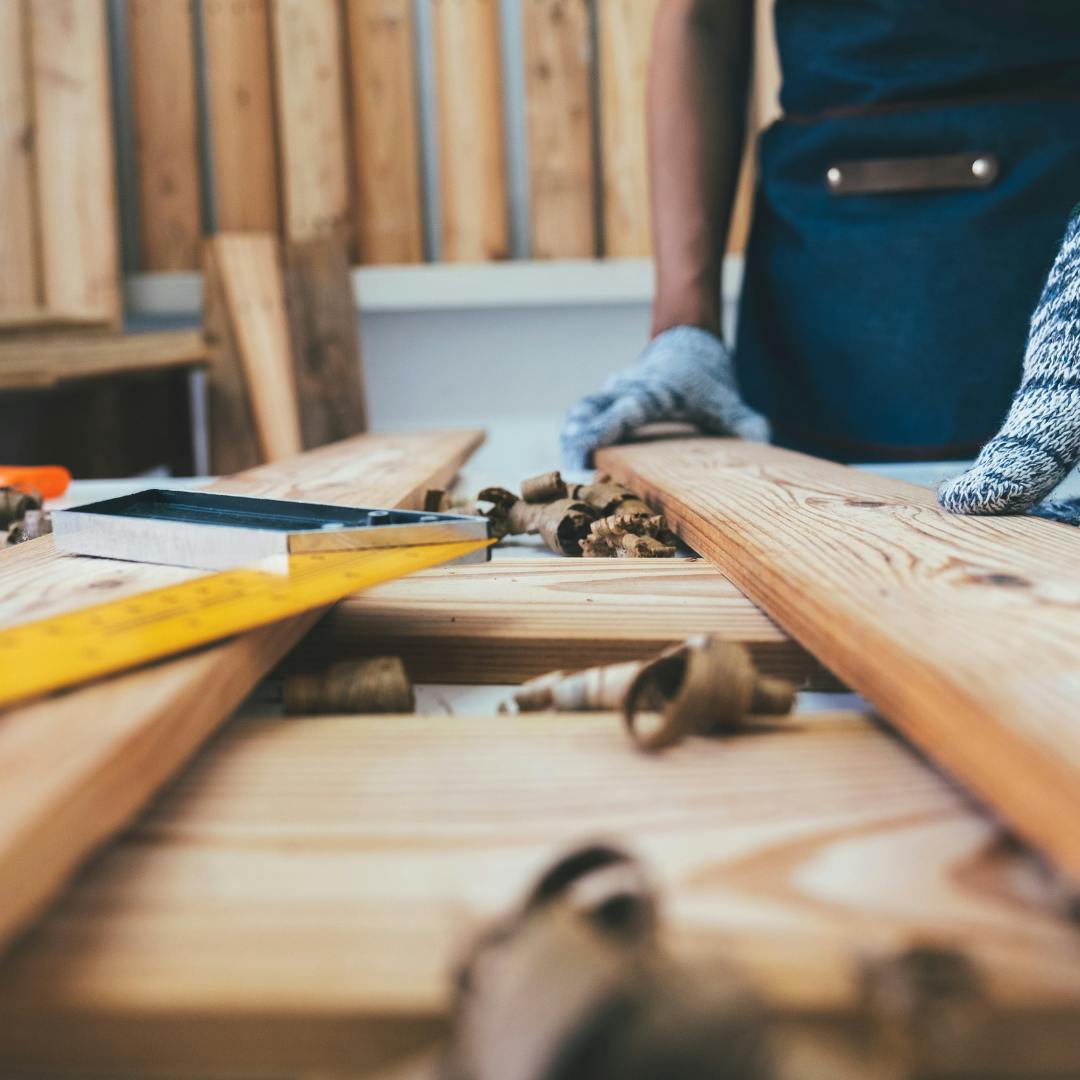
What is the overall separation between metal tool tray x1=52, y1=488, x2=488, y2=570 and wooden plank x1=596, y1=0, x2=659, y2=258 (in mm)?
2418

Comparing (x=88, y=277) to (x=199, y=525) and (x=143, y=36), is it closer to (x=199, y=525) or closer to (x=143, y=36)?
(x=143, y=36)

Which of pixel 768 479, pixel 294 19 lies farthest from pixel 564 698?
pixel 294 19

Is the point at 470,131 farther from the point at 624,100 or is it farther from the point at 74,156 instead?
the point at 74,156

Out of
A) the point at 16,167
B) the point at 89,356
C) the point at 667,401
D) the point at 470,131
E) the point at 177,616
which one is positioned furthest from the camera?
the point at 470,131

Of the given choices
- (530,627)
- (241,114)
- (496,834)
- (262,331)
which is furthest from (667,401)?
(241,114)

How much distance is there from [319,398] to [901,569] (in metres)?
2.61

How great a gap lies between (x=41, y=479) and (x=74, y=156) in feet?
6.55

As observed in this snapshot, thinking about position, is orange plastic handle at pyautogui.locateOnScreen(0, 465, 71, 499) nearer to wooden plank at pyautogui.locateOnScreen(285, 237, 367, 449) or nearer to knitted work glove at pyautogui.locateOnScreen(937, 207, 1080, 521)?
knitted work glove at pyautogui.locateOnScreen(937, 207, 1080, 521)

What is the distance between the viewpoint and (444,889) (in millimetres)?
Result: 359

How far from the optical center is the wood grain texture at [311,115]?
2.98 metres

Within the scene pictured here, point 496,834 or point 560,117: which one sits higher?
point 560,117

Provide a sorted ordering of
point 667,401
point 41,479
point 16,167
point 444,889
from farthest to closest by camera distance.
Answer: point 16,167 < point 667,401 < point 41,479 < point 444,889

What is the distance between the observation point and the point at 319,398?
3.10 m

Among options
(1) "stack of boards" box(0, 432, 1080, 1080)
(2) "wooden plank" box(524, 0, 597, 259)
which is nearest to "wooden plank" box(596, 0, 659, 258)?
(2) "wooden plank" box(524, 0, 597, 259)
